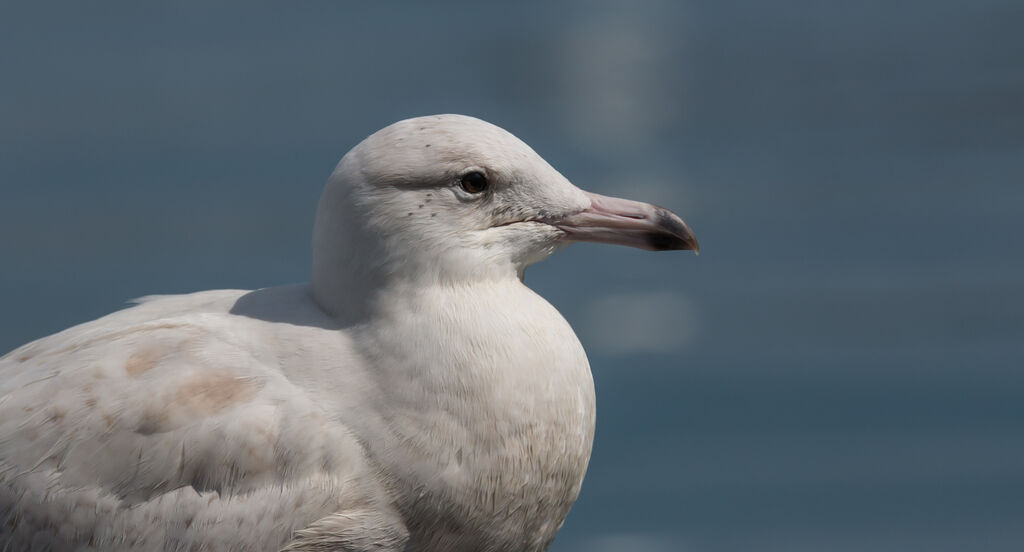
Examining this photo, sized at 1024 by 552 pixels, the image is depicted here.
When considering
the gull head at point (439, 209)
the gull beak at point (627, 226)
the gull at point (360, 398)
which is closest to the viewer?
the gull at point (360, 398)

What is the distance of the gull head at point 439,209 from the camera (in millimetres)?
3209

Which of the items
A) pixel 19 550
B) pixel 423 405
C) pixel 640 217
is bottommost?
pixel 19 550

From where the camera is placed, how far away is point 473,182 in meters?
3.26

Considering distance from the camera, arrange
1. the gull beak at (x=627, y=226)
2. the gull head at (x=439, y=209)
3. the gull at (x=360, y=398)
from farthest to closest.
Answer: the gull beak at (x=627, y=226) < the gull head at (x=439, y=209) < the gull at (x=360, y=398)

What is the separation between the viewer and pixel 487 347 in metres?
3.23

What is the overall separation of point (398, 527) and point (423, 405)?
27cm

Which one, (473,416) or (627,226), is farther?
(627,226)

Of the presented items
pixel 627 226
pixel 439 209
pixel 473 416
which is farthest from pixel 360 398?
pixel 627 226

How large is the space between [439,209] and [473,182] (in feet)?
0.34

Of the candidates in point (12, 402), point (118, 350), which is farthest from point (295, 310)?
point (12, 402)

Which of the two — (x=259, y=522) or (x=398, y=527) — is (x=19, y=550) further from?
(x=398, y=527)

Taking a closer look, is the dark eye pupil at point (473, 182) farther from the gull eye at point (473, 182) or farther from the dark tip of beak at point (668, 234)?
the dark tip of beak at point (668, 234)

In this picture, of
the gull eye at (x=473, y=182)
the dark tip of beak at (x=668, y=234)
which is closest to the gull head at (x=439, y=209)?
the gull eye at (x=473, y=182)

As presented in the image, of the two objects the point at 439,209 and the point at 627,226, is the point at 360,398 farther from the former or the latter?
the point at 627,226
